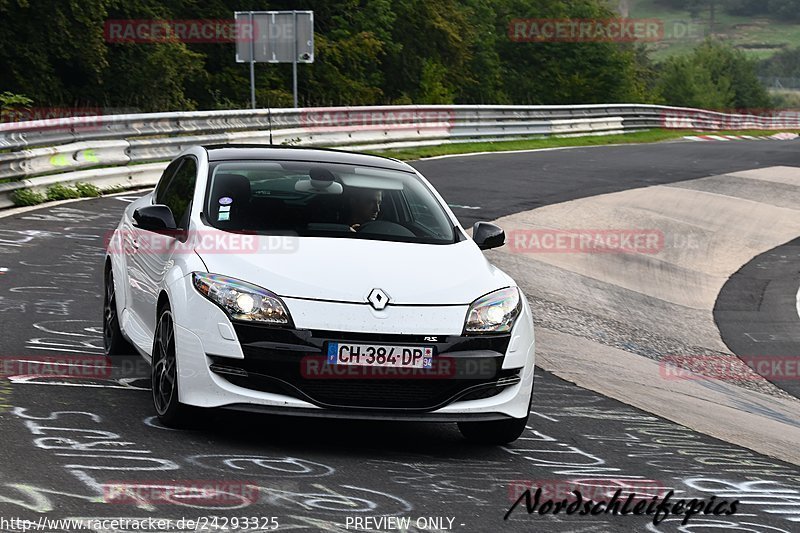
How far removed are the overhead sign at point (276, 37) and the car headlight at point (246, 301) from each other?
2271 cm

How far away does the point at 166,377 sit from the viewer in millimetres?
6559

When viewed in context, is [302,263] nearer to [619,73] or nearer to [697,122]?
[697,122]

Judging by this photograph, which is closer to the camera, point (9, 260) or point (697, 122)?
point (9, 260)

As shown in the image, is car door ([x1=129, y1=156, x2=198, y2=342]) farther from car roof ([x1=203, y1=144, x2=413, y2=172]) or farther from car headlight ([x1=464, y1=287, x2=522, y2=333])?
car headlight ([x1=464, y1=287, x2=522, y2=333])

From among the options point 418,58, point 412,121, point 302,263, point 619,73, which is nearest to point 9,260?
point 302,263

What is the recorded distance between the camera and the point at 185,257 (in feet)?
22.3

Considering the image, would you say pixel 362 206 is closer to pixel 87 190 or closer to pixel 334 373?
pixel 334 373

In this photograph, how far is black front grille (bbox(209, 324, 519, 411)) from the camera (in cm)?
616

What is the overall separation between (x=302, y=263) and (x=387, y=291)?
1.63 ft

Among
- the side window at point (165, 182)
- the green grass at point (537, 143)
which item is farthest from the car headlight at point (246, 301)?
the green grass at point (537, 143)

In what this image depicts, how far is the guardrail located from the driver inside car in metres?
9.26

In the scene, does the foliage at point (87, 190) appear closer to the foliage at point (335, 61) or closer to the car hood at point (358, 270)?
the foliage at point (335, 61)

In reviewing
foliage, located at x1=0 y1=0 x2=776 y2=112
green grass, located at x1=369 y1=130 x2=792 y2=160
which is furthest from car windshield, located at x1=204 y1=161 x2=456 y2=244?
green grass, located at x1=369 y1=130 x2=792 y2=160

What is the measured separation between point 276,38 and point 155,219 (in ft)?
74.2
